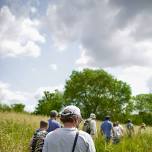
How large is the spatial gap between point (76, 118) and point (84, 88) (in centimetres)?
7277

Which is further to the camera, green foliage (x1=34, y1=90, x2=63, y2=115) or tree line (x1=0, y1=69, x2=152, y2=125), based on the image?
green foliage (x1=34, y1=90, x2=63, y2=115)

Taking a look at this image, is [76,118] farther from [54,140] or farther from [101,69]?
[101,69]

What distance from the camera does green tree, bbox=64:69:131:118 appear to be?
76.5 m

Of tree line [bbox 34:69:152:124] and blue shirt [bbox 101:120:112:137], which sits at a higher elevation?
tree line [bbox 34:69:152:124]

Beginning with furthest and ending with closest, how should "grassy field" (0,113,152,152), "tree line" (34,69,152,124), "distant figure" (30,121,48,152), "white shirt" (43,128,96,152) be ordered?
"tree line" (34,69,152,124)
"grassy field" (0,113,152,152)
"distant figure" (30,121,48,152)
"white shirt" (43,128,96,152)

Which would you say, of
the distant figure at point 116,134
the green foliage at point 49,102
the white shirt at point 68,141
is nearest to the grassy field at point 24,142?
the distant figure at point 116,134

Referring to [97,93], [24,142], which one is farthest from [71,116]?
[97,93]

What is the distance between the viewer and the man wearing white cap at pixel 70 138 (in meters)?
5.05

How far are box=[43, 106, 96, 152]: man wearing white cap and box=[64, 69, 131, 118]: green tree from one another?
7092cm

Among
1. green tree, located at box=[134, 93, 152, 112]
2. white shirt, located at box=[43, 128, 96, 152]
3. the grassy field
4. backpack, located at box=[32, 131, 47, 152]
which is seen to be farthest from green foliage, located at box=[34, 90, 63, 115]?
white shirt, located at box=[43, 128, 96, 152]

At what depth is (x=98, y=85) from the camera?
78625mm

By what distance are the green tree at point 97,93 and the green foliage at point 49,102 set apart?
7752mm

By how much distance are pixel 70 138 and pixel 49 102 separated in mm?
82969

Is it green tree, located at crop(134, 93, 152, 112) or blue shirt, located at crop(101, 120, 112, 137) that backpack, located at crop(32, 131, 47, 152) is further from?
green tree, located at crop(134, 93, 152, 112)
